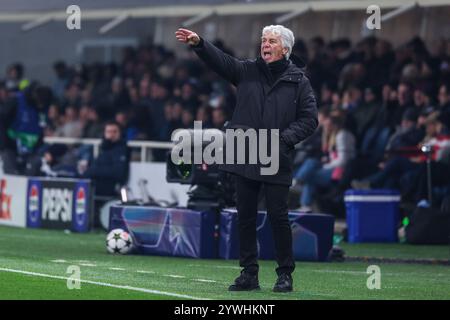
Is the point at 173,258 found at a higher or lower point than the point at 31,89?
lower

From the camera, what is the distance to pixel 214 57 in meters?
10.9

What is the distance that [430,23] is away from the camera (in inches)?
911

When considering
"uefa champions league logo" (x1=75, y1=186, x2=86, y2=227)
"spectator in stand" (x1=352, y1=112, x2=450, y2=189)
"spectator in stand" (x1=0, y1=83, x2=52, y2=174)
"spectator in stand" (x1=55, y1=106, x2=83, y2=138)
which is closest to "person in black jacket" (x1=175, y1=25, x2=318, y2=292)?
"spectator in stand" (x1=352, y1=112, x2=450, y2=189)

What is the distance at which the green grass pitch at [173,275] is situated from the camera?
34.8 feet

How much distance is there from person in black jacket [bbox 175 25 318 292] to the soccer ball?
14.3 ft

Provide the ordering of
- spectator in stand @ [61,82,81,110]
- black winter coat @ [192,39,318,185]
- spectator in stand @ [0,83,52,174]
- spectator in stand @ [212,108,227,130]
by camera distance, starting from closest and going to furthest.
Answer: black winter coat @ [192,39,318,185] < spectator in stand @ [212,108,227,130] < spectator in stand @ [0,83,52,174] < spectator in stand @ [61,82,81,110]

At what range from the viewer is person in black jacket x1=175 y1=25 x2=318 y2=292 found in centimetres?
1088

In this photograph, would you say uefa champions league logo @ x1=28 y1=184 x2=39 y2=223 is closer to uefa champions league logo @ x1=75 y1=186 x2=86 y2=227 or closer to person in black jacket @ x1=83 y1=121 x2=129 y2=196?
uefa champions league logo @ x1=75 y1=186 x2=86 y2=227

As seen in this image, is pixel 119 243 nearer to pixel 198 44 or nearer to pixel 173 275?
pixel 173 275

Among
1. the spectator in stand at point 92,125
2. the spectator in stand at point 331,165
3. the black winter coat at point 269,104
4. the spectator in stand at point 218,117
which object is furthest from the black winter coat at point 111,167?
the black winter coat at point 269,104

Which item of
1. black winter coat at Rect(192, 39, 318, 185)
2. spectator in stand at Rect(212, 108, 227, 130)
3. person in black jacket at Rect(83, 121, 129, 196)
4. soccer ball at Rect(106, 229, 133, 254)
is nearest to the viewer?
black winter coat at Rect(192, 39, 318, 185)
